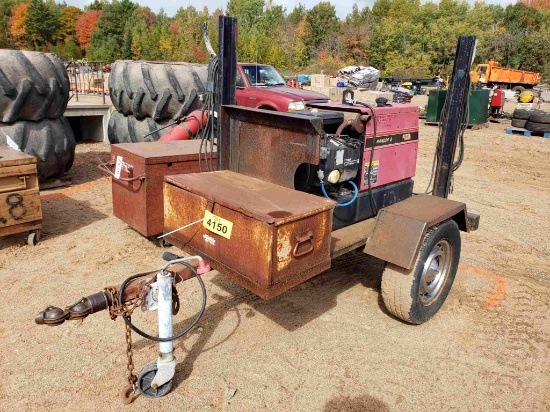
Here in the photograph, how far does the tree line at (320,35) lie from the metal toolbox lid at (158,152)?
3786 cm

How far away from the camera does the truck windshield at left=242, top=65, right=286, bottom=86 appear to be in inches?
437

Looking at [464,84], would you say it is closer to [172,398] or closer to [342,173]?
[342,173]

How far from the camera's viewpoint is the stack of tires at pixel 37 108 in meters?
6.42

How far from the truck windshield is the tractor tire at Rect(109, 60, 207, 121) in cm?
300

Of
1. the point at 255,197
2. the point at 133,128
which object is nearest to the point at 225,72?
the point at 255,197

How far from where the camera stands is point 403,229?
11.3ft

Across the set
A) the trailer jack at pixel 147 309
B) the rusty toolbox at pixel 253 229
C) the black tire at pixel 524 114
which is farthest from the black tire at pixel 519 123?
the trailer jack at pixel 147 309

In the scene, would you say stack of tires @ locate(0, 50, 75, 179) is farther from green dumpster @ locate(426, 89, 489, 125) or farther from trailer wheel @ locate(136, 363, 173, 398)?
green dumpster @ locate(426, 89, 489, 125)

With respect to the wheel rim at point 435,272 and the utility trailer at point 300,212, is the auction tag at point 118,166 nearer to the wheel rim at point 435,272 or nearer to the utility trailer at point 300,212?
the utility trailer at point 300,212

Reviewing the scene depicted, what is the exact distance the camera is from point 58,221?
5.86 metres

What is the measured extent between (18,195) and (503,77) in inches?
1264

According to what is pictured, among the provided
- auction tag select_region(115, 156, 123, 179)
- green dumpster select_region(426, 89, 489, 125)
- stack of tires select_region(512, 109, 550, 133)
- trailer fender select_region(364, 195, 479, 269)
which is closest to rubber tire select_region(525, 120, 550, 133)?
stack of tires select_region(512, 109, 550, 133)

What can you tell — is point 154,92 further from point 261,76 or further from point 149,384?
point 149,384

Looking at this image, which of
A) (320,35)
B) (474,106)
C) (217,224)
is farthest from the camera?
(320,35)
